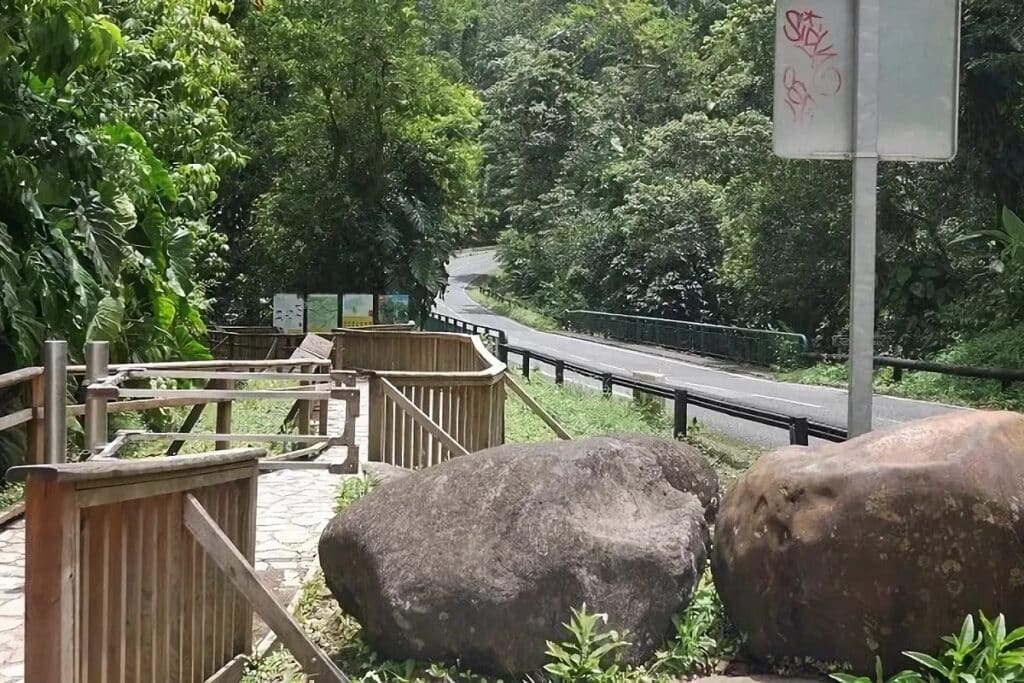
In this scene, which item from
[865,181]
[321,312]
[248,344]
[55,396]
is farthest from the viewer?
[321,312]

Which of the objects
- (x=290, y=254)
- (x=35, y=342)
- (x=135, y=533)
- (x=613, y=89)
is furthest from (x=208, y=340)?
(x=613, y=89)

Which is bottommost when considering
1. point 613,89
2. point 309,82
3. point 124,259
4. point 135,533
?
point 135,533

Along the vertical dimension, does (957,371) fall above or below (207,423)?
above

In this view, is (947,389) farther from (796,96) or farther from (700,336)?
(796,96)

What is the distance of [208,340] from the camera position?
2212 centimetres

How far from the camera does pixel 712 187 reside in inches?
1503

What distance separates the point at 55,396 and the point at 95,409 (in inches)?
12.1

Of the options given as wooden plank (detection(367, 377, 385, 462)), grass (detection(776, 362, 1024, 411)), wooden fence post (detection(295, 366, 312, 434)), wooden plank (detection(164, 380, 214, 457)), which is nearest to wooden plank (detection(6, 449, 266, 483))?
wooden plank (detection(367, 377, 385, 462))

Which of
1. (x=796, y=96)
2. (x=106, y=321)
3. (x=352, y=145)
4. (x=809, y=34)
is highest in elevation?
(x=352, y=145)

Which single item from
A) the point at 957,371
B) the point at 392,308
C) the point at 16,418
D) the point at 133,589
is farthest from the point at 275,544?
the point at 392,308

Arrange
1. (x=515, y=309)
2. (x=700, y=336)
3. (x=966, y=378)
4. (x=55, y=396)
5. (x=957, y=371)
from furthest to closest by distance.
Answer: (x=515, y=309) → (x=700, y=336) → (x=966, y=378) → (x=957, y=371) → (x=55, y=396)

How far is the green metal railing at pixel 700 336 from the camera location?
2653cm

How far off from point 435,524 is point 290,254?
2286 centimetres

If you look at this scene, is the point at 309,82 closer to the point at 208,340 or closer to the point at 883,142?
the point at 208,340
